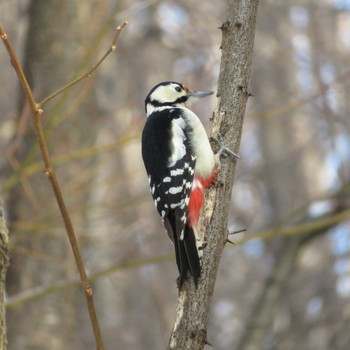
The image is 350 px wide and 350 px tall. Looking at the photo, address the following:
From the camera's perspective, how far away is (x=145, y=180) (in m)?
16.1

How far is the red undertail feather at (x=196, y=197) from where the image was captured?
4.01 meters

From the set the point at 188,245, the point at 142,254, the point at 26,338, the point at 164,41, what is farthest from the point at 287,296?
the point at 188,245

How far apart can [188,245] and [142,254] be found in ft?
25.7

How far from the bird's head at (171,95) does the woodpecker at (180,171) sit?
20 mm

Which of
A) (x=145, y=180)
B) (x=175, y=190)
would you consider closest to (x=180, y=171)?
(x=175, y=190)

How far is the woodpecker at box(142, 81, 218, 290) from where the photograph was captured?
391cm

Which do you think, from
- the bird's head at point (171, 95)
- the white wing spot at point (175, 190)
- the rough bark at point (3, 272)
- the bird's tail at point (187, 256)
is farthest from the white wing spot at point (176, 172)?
the rough bark at point (3, 272)

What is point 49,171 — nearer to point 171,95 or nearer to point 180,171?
point 180,171

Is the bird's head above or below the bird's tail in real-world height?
above

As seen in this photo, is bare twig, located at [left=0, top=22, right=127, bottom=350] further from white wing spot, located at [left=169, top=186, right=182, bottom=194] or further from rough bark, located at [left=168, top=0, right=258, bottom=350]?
white wing spot, located at [left=169, top=186, right=182, bottom=194]

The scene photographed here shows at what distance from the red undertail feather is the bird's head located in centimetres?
128

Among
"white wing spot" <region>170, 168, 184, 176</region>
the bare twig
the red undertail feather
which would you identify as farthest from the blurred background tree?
the bare twig

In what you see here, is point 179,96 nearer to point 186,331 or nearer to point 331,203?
point 186,331

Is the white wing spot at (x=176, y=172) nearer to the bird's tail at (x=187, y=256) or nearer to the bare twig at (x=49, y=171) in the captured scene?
the bird's tail at (x=187, y=256)
